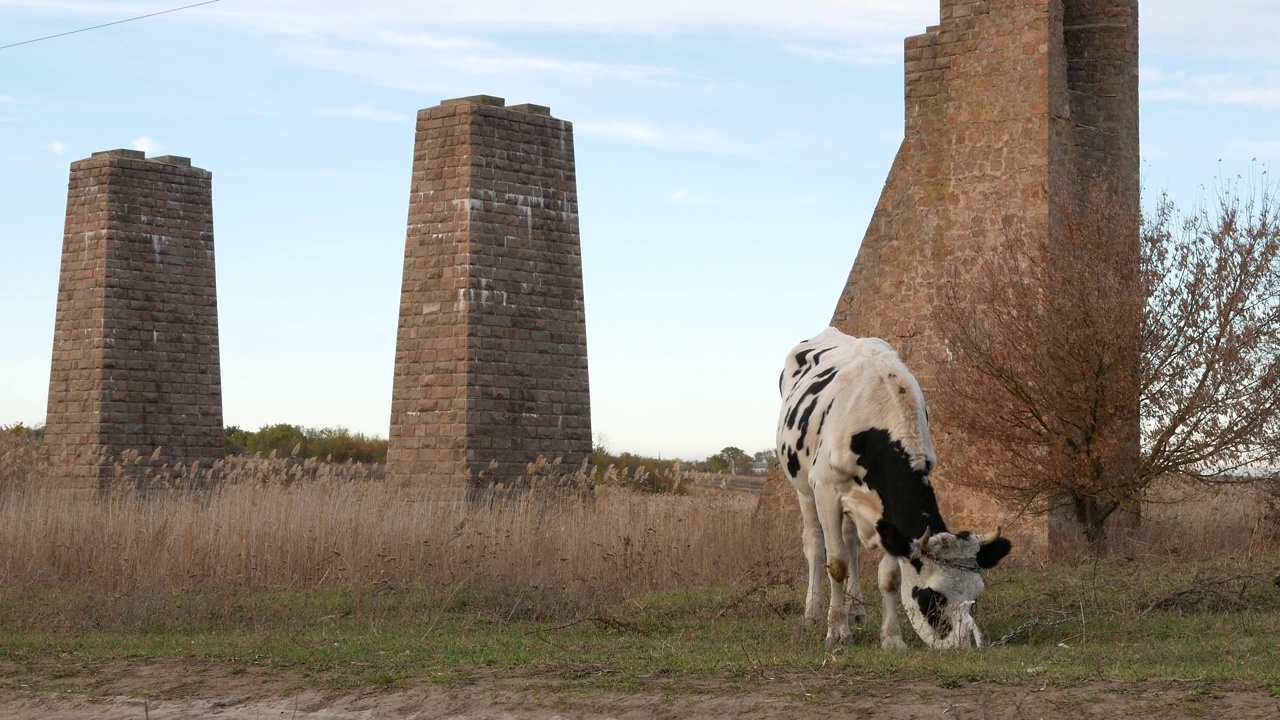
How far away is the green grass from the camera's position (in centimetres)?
904

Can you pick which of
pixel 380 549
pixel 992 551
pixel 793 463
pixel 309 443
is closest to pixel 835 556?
pixel 793 463

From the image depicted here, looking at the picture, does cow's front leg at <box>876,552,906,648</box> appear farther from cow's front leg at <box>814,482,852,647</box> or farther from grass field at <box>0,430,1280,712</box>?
cow's front leg at <box>814,482,852,647</box>

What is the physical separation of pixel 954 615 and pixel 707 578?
292 inches

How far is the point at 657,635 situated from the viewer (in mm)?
12039

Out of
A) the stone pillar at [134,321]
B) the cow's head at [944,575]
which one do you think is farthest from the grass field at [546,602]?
the stone pillar at [134,321]

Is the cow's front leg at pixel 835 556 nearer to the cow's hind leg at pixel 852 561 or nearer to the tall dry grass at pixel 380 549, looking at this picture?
the cow's hind leg at pixel 852 561

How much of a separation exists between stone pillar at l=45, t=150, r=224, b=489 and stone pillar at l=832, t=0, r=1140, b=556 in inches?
640

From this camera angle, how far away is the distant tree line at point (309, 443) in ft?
179

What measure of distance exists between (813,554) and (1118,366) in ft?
21.1

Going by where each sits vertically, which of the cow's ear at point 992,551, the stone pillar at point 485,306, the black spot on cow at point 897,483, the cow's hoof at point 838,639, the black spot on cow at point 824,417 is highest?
the stone pillar at point 485,306

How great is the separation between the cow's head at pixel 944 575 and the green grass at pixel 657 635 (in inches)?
6.9

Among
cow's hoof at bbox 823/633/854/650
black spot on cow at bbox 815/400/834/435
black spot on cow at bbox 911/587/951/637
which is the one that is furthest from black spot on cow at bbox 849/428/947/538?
cow's hoof at bbox 823/633/854/650

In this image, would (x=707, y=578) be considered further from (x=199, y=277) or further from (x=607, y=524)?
(x=199, y=277)

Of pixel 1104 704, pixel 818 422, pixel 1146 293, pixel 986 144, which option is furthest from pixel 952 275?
pixel 1104 704
